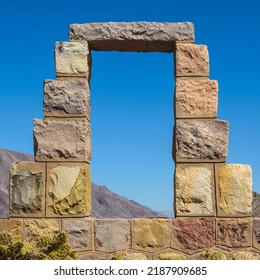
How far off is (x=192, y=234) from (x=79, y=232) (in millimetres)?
1180

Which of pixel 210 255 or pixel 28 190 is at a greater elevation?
pixel 28 190

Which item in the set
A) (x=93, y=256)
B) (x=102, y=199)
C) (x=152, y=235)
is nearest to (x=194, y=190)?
(x=152, y=235)

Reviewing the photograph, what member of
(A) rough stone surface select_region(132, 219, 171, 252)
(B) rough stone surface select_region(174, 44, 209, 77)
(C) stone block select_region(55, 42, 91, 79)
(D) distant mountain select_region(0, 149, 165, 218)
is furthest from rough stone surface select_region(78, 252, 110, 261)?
(D) distant mountain select_region(0, 149, 165, 218)

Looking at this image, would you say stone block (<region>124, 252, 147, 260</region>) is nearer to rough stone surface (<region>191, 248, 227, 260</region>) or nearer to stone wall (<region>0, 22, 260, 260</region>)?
stone wall (<region>0, 22, 260, 260</region>)

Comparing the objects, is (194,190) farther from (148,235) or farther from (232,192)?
(148,235)

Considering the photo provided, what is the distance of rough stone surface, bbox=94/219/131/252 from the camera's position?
6.04 meters

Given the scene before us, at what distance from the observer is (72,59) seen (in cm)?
633

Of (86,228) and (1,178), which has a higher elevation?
(1,178)

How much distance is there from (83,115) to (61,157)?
509mm

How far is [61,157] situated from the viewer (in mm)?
6113

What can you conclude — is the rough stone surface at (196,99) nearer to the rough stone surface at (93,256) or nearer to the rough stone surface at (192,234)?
the rough stone surface at (192,234)
